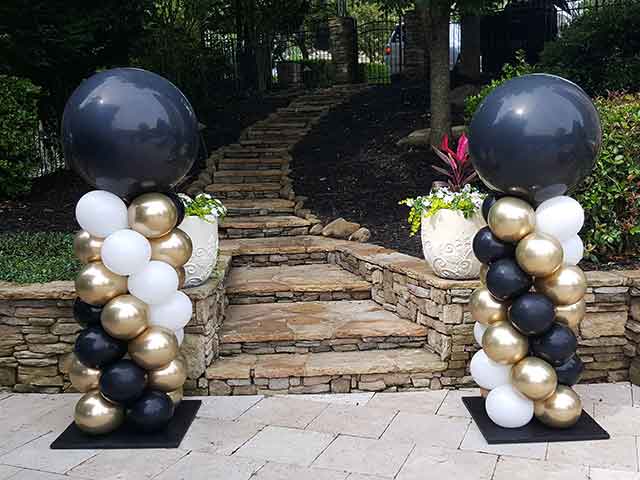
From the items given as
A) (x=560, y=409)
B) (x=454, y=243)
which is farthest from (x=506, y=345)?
(x=454, y=243)

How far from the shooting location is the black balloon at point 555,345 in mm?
3332

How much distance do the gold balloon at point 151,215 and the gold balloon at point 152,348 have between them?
507 millimetres

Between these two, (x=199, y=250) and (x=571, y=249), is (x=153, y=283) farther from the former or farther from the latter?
(x=571, y=249)

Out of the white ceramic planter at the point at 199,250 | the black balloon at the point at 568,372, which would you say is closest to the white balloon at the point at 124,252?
the white ceramic planter at the point at 199,250

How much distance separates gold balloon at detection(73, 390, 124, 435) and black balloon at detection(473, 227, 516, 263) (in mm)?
2068

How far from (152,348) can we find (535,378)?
6.32ft

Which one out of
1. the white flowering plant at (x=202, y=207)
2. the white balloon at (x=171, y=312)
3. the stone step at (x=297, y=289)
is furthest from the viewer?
the stone step at (x=297, y=289)

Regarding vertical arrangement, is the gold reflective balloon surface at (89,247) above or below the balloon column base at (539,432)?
above

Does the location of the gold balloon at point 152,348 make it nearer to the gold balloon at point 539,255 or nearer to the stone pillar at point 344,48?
the gold balloon at point 539,255

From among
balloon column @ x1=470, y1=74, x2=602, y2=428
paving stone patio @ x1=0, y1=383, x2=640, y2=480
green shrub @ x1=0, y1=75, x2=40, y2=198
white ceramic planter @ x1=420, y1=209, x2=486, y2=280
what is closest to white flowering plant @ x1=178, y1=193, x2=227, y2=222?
paving stone patio @ x1=0, y1=383, x2=640, y2=480

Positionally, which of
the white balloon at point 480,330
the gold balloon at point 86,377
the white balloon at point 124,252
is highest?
the white balloon at point 124,252

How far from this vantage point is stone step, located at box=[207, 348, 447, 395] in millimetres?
4062

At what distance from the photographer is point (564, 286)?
131 inches

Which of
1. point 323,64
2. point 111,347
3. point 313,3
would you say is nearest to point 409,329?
point 111,347
